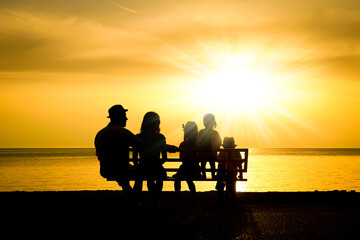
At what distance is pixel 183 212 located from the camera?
10672 millimetres

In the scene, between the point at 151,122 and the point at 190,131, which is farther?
the point at 190,131

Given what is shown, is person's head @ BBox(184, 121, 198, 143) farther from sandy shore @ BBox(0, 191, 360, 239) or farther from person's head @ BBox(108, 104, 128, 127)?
person's head @ BBox(108, 104, 128, 127)

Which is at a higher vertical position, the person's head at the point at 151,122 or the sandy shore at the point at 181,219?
the person's head at the point at 151,122

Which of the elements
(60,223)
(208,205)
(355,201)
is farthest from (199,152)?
(355,201)

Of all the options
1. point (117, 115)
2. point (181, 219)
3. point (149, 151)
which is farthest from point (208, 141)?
point (117, 115)

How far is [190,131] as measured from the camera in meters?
11.8

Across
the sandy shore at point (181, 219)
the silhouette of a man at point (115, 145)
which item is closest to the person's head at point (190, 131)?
the sandy shore at point (181, 219)

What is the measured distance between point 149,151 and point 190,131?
175 centimetres

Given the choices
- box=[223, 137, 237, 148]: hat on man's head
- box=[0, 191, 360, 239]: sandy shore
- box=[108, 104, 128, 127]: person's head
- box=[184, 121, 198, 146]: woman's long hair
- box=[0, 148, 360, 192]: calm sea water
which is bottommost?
box=[0, 148, 360, 192]: calm sea water

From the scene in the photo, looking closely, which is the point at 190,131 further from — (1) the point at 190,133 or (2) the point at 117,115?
(2) the point at 117,115

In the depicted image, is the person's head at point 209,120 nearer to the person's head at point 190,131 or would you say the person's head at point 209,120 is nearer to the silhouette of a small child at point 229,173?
the person's head at point 190,131

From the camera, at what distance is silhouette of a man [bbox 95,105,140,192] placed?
9.51m

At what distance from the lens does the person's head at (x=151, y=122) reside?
1014 centimetres

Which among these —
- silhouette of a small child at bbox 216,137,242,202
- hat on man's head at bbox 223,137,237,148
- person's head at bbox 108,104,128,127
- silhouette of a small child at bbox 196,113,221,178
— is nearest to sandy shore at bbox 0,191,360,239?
silhouette of a small child at bbox 216,137,242,202
